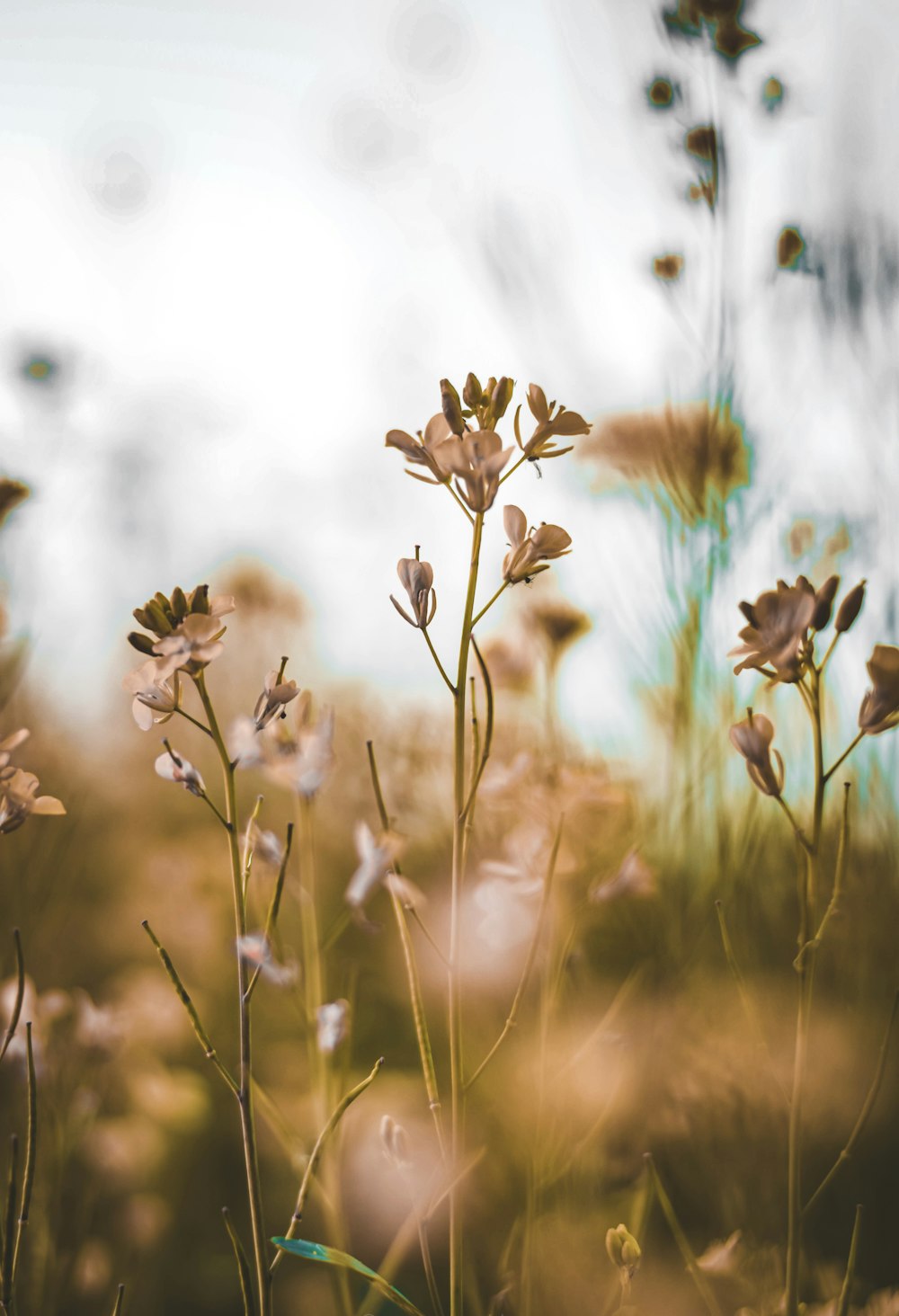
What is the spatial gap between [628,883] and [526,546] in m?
0.28

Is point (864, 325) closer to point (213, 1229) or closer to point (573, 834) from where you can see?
point (573, 834)

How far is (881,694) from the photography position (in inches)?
14.1

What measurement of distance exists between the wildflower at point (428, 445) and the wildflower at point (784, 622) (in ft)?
0.42

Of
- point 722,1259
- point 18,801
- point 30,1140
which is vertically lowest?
point 722,1259

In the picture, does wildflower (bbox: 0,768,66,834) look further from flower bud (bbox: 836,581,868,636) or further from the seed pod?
flower bud (bbox: 836,581,868,636)

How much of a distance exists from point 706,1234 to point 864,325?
0.71m

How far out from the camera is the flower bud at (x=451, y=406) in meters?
0.36

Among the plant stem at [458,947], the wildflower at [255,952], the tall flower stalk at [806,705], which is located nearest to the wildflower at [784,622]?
the tall flower stalk at [806,705]

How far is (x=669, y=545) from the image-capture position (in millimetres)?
672

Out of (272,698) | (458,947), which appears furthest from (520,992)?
(272,698)

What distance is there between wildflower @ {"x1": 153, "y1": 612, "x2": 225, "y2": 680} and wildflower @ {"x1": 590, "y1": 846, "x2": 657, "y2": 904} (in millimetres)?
293

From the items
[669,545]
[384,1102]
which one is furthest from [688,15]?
[384,1102]

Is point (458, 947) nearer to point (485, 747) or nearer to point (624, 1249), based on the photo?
point (485, 747)

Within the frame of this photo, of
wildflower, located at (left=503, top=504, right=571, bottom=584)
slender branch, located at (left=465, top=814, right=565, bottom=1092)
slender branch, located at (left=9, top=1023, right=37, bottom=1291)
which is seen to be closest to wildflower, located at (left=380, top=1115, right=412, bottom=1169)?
slender branch, located at (left=465, top=814, right=565, bottom=1092)
